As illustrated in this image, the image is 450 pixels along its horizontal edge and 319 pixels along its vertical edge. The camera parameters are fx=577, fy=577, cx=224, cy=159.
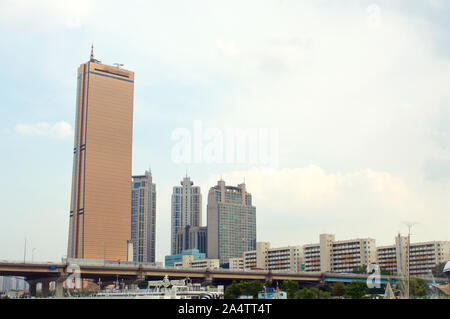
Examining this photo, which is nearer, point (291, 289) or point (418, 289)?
point (418, 289)

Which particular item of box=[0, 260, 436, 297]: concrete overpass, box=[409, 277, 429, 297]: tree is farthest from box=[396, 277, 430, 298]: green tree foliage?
box=[0, 260, 436, 297]: concrete overpass

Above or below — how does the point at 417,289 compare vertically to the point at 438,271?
below

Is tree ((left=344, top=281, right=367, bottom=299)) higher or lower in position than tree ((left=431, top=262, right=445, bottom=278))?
lower

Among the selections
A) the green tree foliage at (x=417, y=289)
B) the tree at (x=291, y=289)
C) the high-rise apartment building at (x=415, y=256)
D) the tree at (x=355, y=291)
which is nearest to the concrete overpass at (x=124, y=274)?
the tree at (x=291, y=289)

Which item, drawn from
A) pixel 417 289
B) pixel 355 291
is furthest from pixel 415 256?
pixel 355 291

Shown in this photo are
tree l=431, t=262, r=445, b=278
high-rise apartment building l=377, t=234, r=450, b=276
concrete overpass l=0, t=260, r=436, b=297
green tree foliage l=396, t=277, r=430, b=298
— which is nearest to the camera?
green tree foliage l=396, t=277, r=430, b=298

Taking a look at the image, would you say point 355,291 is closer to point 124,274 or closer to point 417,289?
point 417,289

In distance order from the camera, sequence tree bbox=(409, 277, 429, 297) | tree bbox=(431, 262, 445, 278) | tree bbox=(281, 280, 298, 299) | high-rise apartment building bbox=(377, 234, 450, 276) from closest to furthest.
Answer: tree bbox=(409, 277, 429, 297) → tree bbox=(281, 280, 298, 299) → tree bbox=(431, 262, 445, 278) → high-rise apartment building bbox=(377, 234, 450, 276)

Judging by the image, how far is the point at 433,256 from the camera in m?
184

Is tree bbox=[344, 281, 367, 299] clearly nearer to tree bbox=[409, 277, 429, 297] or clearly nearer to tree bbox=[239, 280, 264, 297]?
tree bbox=[409, 277, 429, 297]

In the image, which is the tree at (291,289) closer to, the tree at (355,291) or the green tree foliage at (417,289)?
the tree at (355,291)
